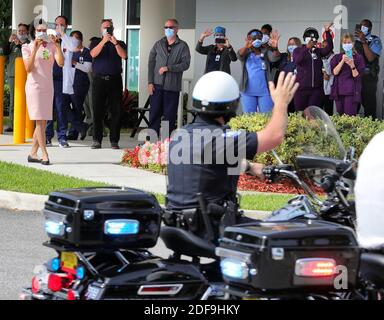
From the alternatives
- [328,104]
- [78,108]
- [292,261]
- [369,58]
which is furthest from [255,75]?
[292,261]

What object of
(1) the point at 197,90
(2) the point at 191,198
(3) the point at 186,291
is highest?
(1) the point at 197,90

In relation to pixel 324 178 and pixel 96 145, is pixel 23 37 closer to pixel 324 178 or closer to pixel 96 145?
pixel 96 145

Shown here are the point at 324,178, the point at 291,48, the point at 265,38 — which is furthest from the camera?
the point at 291,48

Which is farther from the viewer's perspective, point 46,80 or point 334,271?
point 46,80

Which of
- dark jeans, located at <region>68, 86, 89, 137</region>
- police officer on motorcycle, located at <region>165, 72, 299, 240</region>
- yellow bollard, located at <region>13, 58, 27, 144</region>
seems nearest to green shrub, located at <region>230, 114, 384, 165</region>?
police officer on motorcycle, located at <region>165, 72, 299, 240</region>

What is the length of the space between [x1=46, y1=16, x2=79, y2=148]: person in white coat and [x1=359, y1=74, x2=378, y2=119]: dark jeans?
5.57 metres

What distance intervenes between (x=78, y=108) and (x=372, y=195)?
1504 cm

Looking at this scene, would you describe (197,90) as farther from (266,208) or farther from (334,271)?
(266,208)

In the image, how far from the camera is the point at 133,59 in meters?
29.4

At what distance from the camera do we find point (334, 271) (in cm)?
511

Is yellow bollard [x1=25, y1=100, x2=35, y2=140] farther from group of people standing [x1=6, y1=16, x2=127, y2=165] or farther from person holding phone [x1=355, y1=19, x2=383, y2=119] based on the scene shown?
person holding phone [x1=355, y1=19, x2=383, y2=119]

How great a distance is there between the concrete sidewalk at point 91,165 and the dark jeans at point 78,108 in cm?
44
